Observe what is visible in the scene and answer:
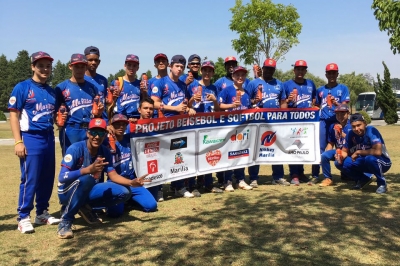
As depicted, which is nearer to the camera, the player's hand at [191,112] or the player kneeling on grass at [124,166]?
the player kneeling on grass at [124,166]

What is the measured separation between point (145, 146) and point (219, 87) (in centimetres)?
195

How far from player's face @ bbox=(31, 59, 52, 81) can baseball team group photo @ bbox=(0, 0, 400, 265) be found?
0.01 m

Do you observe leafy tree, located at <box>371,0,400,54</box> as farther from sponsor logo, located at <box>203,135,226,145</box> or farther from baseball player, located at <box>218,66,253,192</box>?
sponsor logo, located at <box>203,135,226,145</box>

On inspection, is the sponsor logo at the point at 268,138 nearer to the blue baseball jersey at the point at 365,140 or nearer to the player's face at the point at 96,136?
the blue baseball jersey at the point at 365,140

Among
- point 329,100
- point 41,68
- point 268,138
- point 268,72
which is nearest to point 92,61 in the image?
point 41,68

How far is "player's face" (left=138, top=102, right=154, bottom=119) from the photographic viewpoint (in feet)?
20.7

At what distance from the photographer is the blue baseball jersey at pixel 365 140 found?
6.73 meters

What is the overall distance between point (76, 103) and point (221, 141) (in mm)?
2858

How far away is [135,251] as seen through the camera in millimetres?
4156

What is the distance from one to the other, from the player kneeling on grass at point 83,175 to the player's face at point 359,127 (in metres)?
3.74

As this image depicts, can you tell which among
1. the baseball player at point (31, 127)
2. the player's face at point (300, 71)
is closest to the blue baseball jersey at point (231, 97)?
the player's face at point (300, 71)

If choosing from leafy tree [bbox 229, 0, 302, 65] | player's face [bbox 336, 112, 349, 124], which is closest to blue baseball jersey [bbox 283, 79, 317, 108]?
player's face [bbox 336, 112, 349, 124]

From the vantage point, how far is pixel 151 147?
258 inches

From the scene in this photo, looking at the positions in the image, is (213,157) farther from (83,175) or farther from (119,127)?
(83,175)
